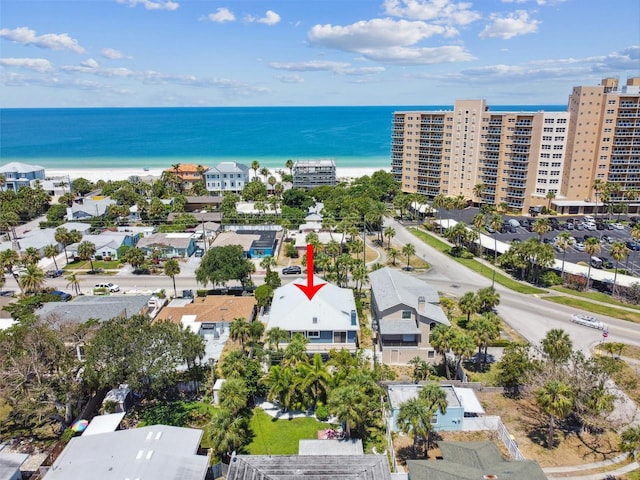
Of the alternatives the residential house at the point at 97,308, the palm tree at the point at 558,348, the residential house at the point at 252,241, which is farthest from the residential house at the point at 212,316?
the palm tree at the point at 558,348

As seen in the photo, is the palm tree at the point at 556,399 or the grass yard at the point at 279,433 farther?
the grass yard at the point at 279,433

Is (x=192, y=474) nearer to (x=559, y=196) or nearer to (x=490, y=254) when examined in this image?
(x=490, y=254)

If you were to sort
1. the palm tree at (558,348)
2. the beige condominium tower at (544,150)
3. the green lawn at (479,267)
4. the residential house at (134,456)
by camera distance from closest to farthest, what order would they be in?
1. the residential house at (134,456)
2. the palm tree at (558,348)
3. the green lawn at (479,267)
4. the beige condominium tower at (544,150)

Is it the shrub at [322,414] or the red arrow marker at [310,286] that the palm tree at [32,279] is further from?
the shrub at [322,414]

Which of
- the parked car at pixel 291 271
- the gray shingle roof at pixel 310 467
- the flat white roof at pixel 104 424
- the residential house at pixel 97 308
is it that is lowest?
the flat white roof at pixel 104 424

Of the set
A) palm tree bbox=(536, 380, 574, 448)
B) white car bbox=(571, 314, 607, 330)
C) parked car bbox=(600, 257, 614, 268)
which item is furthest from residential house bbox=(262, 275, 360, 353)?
parked car bbox=(600, 257, 614, 268)

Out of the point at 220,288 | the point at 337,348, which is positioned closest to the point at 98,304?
the point at 220,288

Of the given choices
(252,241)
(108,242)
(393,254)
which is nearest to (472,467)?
(393,254)

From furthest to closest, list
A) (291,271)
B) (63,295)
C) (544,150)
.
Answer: (544,150)
(291,271)
(63,295)

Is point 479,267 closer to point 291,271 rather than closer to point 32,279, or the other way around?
point 291,271
